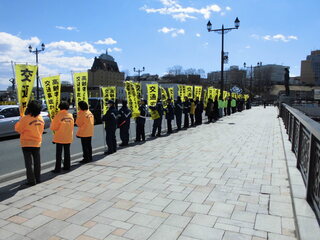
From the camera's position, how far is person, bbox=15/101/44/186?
5.41 m

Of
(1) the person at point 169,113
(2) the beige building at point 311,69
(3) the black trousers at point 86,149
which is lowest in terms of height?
(3) the black trousers at point 86,149

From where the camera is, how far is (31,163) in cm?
555

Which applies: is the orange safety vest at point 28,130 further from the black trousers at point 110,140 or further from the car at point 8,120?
the car at point 8,120

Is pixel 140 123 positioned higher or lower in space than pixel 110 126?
lower

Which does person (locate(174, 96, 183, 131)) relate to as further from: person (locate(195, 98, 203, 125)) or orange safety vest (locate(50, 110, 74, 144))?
orange safety vest (locate(50, 110, 74, 144))

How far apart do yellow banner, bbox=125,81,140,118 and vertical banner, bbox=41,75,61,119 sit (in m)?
3.81

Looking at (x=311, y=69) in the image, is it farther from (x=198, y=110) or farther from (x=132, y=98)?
(x=132, y=98)

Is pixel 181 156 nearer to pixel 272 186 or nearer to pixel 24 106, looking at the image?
pixel 272 186

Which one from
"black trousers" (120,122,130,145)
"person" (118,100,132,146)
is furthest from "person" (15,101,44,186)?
"black trousers" (120,122,130,145)

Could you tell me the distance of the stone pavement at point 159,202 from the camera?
3.66 metres

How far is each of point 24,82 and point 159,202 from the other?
13.8ft

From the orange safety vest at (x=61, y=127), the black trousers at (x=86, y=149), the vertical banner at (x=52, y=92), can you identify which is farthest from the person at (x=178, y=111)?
the orange safety vest at (x=61, y=127)

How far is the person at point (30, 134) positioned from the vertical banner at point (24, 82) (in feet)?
2.75

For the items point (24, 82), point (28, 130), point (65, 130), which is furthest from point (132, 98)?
point (28, 130)
